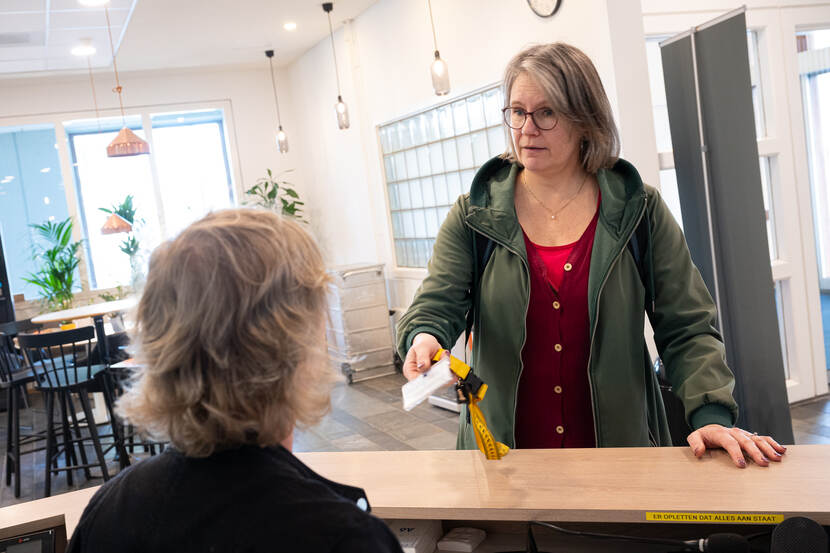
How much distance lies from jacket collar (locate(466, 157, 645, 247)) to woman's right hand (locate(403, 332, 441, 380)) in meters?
0.29

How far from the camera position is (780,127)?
4.61m

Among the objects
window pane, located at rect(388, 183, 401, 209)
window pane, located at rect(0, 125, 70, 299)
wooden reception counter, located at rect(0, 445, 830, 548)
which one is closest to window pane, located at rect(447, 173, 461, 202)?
window pane, located at rect(388, 183, 401, 209)

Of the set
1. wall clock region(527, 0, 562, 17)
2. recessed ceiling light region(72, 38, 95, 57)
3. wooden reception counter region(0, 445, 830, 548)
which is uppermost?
recessed ceiling light region(72, 38, 95, 57)

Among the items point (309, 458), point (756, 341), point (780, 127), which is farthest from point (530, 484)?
point (780, 127)

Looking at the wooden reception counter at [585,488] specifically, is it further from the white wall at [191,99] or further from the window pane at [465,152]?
the white wall at [191,99]

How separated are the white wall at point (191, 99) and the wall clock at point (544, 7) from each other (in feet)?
16.0

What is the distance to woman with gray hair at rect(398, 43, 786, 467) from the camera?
1.63 meters

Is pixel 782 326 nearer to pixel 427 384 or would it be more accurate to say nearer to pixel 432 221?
pixel 432 221

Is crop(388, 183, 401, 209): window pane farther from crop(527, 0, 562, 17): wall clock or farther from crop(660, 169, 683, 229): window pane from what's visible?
crop(660, 169, 683, 229): window pane

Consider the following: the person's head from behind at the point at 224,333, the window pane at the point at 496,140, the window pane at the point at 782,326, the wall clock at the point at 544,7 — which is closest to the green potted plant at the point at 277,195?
the window pane at the point at 496,140

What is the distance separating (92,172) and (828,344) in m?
7.69

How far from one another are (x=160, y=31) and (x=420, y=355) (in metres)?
6.26

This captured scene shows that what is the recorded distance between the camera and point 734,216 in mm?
3373

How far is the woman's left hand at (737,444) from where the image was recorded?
1306mm
